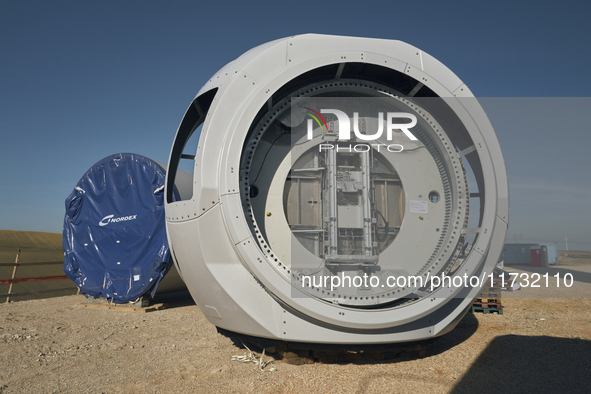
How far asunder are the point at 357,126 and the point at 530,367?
260 centimetres

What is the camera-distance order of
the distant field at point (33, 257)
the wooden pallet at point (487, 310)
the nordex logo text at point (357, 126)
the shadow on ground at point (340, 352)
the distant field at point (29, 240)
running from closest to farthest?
1. the shadow on ground at point (340, 352)
2. the nordex logo text at point (357, 126)
3. the wooden pallet at point (487, 310)
4. the distant field at point (33, 257)
5. the distant field at point (29, 240)

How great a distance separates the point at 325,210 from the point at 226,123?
3.95 feet

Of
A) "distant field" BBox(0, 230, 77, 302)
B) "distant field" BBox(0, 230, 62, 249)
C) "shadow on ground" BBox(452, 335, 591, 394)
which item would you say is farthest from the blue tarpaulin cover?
"distant field" BBox(0, 230, 62, 249)

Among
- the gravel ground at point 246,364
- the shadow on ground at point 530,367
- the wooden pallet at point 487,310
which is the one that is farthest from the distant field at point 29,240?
the shadow on ground at point 530,367

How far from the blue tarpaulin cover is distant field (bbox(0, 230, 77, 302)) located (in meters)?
4.02

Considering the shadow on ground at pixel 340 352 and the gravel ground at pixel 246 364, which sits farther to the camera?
the shadow on ground at pixel 340 352

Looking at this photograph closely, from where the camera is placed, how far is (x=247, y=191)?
3.45 metres

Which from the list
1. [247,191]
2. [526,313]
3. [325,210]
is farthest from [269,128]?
Answer: [526,313]

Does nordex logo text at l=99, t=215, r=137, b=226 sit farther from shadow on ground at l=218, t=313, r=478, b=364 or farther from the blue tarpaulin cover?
shadow on ground at l=218, t=313, r=478, b=364

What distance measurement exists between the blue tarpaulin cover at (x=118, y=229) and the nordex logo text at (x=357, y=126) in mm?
3282

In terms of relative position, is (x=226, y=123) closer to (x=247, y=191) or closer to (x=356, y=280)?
(x=247, y=191)

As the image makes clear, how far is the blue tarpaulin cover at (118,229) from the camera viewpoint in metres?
6.69

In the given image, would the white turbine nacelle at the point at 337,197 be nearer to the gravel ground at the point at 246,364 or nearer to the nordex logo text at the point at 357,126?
the nordex logo text at the point at 357,126

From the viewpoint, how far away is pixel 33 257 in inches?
867
